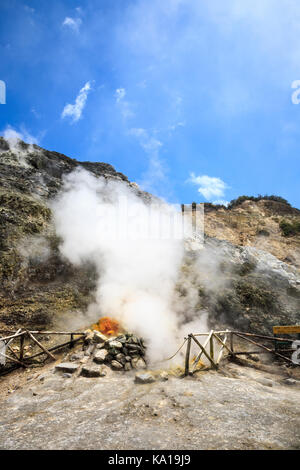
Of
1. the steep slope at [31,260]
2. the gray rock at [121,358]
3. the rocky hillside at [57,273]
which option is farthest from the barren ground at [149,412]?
the rocky hillside at [57,273]

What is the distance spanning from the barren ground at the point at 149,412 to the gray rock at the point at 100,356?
0.54 meters

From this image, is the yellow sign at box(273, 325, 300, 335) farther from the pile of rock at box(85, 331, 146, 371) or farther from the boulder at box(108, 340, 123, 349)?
the boulder at box(108, 340, 123, 349)

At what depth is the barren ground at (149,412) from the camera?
10.0 ft

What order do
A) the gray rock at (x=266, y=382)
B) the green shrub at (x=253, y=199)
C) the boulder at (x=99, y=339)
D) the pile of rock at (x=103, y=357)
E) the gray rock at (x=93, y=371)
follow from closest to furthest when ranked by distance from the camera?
the gray rock at (x=266, y=382) → the gray rock at (x=93, y=371) → the pile of rock at (x=103, y=357) → the boulder at (x=99, y=339) → the green shrub at (x=253, y=199)

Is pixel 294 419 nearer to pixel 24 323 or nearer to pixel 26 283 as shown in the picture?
pixel 24 323

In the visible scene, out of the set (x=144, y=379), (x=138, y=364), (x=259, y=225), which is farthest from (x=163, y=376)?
(x=259, y=225)

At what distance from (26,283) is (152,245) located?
6109 mm

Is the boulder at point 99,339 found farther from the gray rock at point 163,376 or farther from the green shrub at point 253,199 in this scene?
the green shrub at point 253,199

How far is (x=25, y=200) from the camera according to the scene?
1159cm

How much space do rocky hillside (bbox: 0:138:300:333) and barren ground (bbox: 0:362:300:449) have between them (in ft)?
10.1

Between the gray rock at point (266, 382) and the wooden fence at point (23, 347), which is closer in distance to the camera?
the gray rock at point (266, 382)

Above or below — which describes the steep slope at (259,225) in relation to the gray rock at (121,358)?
above

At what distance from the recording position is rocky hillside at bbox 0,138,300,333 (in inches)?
344
